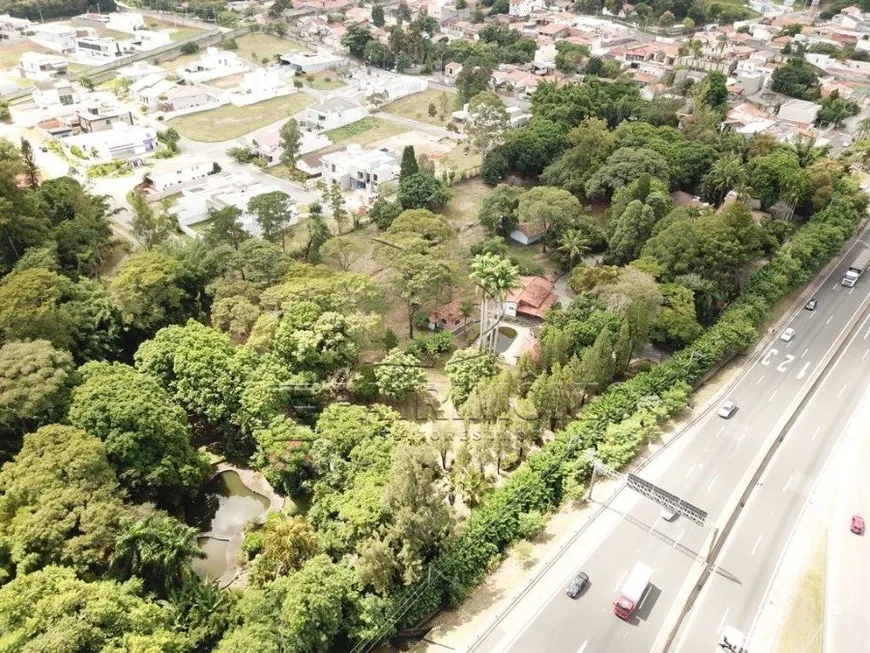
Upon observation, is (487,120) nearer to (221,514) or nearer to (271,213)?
(271,213)

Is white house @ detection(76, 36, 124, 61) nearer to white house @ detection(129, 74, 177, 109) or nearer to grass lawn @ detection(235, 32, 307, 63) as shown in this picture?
white house @ detection(129, 74, 177, 109)

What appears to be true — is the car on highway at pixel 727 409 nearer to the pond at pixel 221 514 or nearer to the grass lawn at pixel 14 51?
the pond at pixel 221 514

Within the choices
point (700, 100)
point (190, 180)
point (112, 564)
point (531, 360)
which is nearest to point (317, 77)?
point (190, 180)

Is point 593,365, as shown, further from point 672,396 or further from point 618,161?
point 618,161

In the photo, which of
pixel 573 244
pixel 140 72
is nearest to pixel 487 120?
pixel 573 244

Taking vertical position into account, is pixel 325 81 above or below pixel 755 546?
above

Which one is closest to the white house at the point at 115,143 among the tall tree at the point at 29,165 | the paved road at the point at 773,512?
the tall tree at the point at 29,165
